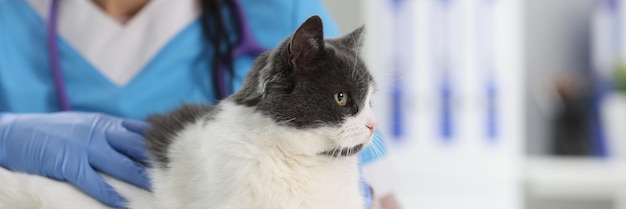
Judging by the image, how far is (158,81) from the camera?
0.96 m

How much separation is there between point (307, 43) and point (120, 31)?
466 millimetres

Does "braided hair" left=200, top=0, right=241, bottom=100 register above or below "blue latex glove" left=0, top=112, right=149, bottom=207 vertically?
above

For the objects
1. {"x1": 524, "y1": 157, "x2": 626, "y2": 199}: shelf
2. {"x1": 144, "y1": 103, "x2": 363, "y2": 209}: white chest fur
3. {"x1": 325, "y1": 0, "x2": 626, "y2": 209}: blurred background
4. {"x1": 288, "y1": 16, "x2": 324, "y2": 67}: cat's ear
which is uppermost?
{"x1": 288, "y1": 16, "x2": 324, "y2": 67}: cat's ear

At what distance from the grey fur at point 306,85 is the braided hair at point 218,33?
0.29 metres

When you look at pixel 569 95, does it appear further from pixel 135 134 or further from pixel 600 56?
pixel 135 134

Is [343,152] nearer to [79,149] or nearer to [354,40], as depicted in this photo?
[354,40]

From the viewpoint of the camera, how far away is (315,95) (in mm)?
645

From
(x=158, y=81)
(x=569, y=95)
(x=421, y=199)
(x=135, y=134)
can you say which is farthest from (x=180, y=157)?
(x=569, y=95)

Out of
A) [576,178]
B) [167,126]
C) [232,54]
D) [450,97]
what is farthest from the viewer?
[576,178]

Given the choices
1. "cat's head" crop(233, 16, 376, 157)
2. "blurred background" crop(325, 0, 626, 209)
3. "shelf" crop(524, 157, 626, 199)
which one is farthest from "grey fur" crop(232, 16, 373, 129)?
"shelf" crop(524, 157, 626, 199)

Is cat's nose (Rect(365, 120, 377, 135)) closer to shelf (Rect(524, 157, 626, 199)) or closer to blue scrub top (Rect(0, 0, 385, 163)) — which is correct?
blue scrub top (Rect(0, 0, 385, 163))

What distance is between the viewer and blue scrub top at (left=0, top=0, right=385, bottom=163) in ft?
3.15

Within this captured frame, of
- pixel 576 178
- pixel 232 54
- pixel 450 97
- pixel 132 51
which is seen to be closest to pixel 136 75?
pixel 132 51

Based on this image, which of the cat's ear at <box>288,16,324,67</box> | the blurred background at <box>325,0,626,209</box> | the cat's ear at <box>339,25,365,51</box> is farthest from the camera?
the blurred background at <box>325,0,626,209</box>
